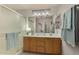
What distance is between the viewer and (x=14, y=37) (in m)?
2.48

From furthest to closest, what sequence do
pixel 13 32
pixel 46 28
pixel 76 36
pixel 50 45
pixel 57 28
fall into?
pixel 50 45 < pixel 13 32 < pixel 57 28 < pixel 46 28 < pixel 76 36

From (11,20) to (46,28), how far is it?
0.73m

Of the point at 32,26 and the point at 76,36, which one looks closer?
the point at 76,36

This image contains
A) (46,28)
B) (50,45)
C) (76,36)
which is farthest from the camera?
(50,45)

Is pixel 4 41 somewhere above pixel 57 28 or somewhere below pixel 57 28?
below

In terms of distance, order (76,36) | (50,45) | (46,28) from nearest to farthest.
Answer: (76,36)
(46,28)
(50,45)

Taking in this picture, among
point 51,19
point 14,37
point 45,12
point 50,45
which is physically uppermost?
point 45,12
